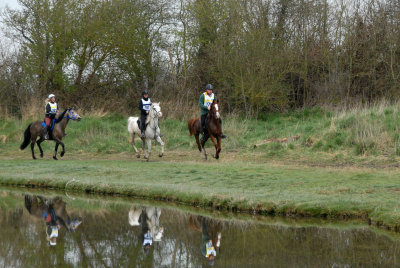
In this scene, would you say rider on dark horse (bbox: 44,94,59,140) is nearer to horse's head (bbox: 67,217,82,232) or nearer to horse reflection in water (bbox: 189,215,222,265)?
horse's head (bbox: 67,217,82,232)

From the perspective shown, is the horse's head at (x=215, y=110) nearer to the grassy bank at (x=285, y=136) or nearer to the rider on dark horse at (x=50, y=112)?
the grassy bank at (x=285, y=136)

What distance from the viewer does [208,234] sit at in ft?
26.7

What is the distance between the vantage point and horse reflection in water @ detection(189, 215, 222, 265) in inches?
269

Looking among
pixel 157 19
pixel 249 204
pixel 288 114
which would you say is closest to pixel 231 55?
pixel 288 114

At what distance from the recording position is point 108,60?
35906 mm

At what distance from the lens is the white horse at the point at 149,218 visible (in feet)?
27.2

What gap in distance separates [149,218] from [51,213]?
2.03 meters

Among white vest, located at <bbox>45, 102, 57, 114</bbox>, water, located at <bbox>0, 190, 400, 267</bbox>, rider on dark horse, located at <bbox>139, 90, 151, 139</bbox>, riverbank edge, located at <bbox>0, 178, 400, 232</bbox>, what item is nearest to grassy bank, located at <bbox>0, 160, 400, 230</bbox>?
riverbank edge, located at <bbox>0, 178, 400, 232</bbox>

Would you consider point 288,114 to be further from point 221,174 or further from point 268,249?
point 268,249

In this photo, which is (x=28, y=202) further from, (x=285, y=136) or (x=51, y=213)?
(x=285, y=136)

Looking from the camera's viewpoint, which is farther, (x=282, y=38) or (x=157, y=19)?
(x=157, y=19)

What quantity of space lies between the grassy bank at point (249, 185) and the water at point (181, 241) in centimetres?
69

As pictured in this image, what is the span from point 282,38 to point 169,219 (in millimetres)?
25089

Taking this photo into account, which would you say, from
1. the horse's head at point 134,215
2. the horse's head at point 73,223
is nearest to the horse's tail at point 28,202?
the horse's head at point 73,223
